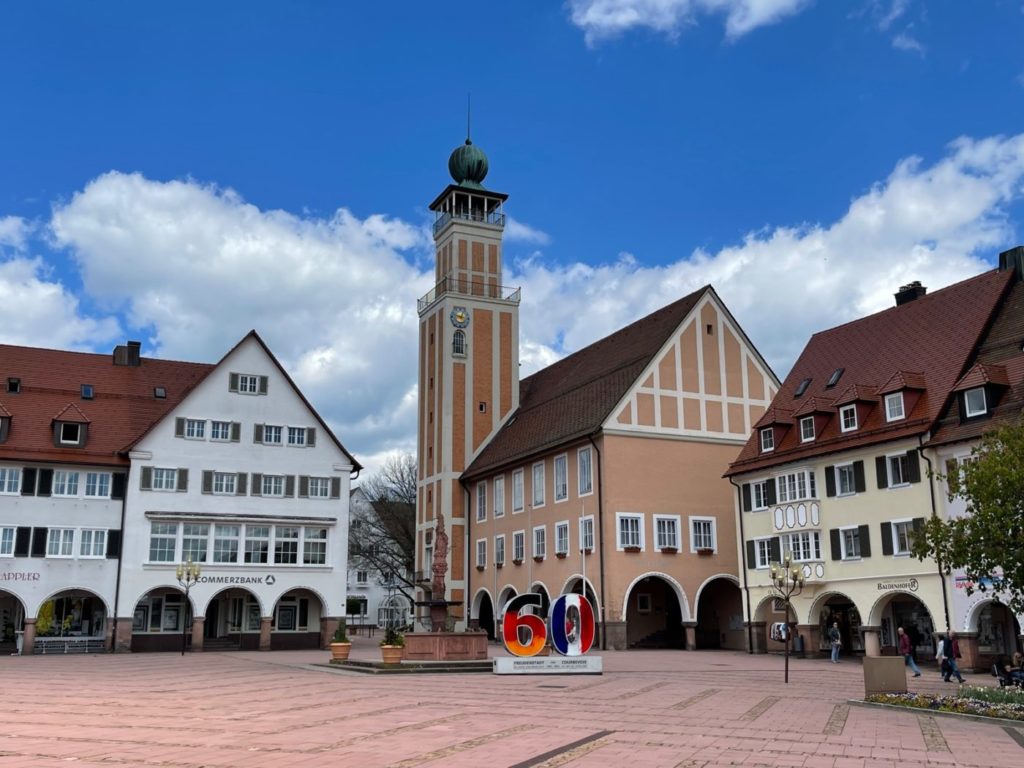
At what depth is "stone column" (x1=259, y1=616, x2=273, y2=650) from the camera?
162 feet

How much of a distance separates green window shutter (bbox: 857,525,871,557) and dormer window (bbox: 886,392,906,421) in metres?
4.05

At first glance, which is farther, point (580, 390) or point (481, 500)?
point (481, 500)

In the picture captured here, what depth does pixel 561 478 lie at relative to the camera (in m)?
51.0

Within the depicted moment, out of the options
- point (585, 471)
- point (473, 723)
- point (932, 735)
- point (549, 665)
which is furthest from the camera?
point (585, 471)

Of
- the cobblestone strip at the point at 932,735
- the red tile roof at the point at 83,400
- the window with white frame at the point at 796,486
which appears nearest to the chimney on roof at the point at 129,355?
the red tile roof at the point at 83,400

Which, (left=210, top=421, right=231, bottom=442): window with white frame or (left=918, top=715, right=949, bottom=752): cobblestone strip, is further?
(left=210, top=421, right=231, bottom=442): window with white frame

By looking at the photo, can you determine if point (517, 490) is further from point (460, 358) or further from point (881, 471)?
point (881, 471)

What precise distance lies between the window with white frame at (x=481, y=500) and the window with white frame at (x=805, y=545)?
869 inches

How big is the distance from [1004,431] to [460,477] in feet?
132

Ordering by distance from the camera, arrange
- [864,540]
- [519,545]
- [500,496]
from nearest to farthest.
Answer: [864,540]
[519,545]
[500,496]

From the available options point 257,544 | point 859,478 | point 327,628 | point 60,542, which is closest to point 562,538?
point 327,628

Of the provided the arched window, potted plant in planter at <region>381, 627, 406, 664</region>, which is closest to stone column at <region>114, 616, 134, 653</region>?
potted plant in planter at <region>381, 627, 406, 664</region>

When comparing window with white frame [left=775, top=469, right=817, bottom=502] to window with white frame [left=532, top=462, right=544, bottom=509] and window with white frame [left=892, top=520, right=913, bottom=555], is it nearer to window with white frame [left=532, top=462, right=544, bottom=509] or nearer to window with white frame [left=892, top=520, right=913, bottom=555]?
window with white frame [left=892, top=520, right=913, bottom=555]

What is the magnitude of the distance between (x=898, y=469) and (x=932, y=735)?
21013mm
